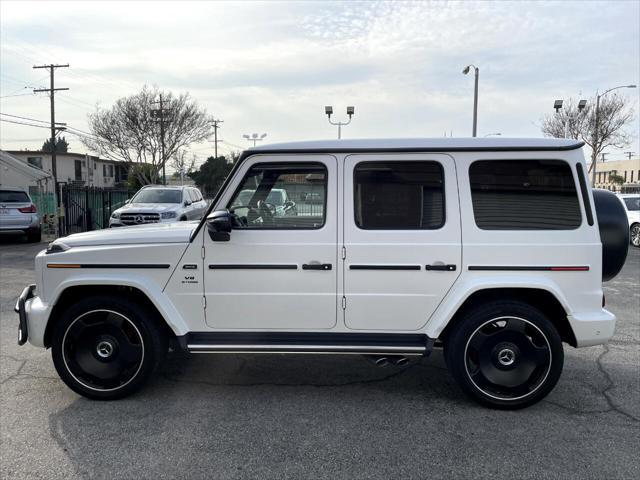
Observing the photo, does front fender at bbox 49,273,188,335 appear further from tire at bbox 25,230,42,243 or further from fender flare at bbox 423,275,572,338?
tire at bbox 25,230,42,243

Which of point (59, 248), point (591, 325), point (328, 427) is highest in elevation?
point (59, 248)

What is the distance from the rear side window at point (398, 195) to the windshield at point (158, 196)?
12868 millimetres

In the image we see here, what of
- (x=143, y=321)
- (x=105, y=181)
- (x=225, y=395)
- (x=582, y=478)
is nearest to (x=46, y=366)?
(x=143, y=321)

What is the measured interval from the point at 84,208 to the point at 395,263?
1772 centimetres

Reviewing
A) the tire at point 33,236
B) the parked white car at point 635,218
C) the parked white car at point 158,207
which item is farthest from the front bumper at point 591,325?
the tire at point 33,236

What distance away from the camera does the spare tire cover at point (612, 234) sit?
3.94m

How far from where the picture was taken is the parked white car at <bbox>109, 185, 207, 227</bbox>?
14227mm

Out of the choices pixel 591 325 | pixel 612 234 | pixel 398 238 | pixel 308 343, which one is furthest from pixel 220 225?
pixel 612 234

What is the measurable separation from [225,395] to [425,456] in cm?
173

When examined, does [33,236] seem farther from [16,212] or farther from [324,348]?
[324,348]

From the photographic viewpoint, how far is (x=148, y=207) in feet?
48.3

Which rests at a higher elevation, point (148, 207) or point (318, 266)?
point (148, 207)

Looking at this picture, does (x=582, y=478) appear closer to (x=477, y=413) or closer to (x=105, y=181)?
(x=477, y=413)

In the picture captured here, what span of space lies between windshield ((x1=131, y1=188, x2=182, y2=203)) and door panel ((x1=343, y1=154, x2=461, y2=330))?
507 inches
